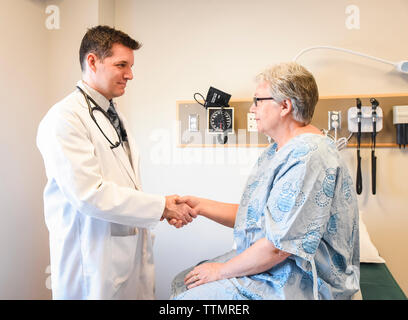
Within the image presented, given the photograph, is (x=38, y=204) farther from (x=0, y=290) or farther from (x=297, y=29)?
(x=297, y=29)

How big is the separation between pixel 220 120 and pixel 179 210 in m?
0.85

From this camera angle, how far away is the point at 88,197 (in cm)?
117

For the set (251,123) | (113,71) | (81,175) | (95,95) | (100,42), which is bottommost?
(81,175)

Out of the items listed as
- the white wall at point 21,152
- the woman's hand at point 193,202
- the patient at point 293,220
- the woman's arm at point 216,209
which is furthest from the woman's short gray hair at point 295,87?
the white wall at point 21,152

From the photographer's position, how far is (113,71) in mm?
1420

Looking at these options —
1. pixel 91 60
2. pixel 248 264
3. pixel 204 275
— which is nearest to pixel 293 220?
pixel 248 264

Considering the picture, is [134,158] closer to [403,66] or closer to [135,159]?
[135,159]

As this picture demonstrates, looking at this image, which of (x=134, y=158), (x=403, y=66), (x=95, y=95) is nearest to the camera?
(x=95, y=95)

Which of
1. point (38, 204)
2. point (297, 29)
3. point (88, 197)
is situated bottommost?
point (38, 204)

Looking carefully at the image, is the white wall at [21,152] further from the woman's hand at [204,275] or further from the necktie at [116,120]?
the woman's hand at [204,275]

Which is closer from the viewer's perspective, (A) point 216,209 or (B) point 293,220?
(B) point 293,220

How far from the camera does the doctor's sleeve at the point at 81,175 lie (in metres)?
1.18
